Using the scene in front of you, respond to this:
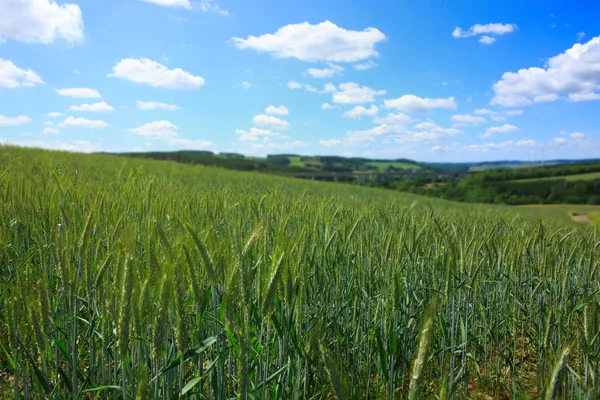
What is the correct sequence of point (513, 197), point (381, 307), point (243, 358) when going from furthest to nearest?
1. point (513, 197)
2. point (381, 307)
3. point (243, 358)

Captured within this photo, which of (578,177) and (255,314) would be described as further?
(578,177)

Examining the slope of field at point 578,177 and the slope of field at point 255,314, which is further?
the slope of field at point 578,177

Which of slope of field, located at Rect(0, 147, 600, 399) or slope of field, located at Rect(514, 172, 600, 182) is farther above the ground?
slope of field, located at Rect(0, 147, 600, 399)

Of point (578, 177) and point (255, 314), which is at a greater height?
point (255, 314)

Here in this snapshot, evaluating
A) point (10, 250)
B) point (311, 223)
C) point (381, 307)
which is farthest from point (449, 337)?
point (10, 250)

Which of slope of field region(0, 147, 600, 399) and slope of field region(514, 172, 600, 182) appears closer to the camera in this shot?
slope of field region(0, 147, 600, 399)

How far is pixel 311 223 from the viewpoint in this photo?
2408 millimetres

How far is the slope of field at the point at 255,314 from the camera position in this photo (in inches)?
38.4

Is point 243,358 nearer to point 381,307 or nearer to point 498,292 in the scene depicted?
point 381,307

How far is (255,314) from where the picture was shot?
1.37 meters

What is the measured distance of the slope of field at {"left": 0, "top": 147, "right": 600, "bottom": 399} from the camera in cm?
98

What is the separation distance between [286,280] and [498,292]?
5.81ft

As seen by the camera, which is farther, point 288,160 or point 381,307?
point 288,160

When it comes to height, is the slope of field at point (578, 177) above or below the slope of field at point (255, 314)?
below
